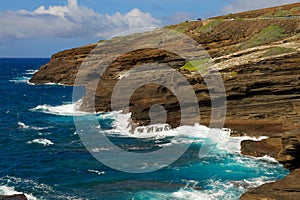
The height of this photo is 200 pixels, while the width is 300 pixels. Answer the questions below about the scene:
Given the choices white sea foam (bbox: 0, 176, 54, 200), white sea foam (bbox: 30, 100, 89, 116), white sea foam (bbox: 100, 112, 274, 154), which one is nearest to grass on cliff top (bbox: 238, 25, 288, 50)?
white sea foam (bbox: 100, 112, 274, 154)

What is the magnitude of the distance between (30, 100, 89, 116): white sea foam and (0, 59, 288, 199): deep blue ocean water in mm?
13662

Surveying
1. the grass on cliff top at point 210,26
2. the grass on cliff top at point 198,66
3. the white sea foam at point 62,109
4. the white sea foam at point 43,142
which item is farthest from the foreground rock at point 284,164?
the grass on cliff top at point 210,26

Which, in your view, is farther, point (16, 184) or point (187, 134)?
point (187, 134)

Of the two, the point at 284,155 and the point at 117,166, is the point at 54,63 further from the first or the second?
the point at 284,155

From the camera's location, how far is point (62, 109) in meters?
68.2

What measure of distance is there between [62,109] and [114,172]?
38092mm

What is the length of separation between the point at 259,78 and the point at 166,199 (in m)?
21.1

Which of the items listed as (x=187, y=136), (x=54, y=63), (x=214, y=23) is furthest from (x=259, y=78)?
(x=54, y=63)

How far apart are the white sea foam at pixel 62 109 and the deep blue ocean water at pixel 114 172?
1366cm

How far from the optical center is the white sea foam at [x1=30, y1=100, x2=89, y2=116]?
62469mm

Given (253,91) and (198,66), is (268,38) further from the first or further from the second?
(253,91)

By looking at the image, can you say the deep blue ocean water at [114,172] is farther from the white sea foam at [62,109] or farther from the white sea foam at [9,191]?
the white sea foam at [62,109]

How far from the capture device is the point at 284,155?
1011 inches

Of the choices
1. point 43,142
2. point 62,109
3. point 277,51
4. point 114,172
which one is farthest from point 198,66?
point 62,109
